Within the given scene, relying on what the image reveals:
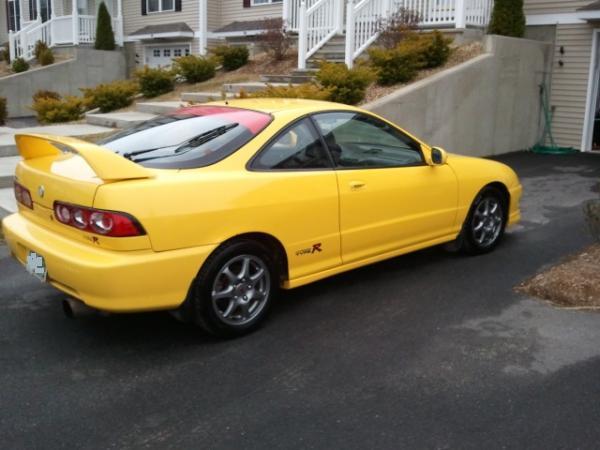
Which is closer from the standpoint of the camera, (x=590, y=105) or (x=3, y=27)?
(x=590, y=105)

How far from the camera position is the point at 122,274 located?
141 inches

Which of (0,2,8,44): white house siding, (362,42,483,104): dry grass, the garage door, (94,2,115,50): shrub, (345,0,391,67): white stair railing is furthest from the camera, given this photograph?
(0,2,8,44): white house siding

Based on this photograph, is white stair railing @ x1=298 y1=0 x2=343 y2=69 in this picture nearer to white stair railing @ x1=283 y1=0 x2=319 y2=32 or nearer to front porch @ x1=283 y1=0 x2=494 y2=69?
front porch @ x1=283 y1=0 x2=494 y2=69

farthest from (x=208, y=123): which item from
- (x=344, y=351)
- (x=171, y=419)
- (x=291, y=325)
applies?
(x=171, y=419)

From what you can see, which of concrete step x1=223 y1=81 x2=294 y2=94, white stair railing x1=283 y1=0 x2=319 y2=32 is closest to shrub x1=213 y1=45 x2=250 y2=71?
white stair railing x1=283 y1=0 x2=319 y2=32

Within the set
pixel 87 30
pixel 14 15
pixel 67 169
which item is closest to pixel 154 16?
pixel 87 30

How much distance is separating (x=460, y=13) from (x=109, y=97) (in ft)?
25.8

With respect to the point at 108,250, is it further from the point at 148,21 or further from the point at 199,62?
the point at 148,21

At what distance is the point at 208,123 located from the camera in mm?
4527

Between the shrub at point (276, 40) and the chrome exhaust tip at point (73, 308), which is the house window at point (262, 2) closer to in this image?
the shrub at point (276, 40)

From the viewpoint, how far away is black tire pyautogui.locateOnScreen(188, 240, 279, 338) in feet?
12.9

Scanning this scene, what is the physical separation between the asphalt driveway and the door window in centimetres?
105

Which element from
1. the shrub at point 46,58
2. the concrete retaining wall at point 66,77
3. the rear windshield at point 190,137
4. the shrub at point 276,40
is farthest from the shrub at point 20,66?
the rear windshield at point 190,137

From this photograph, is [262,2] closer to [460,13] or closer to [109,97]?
[109,97]
